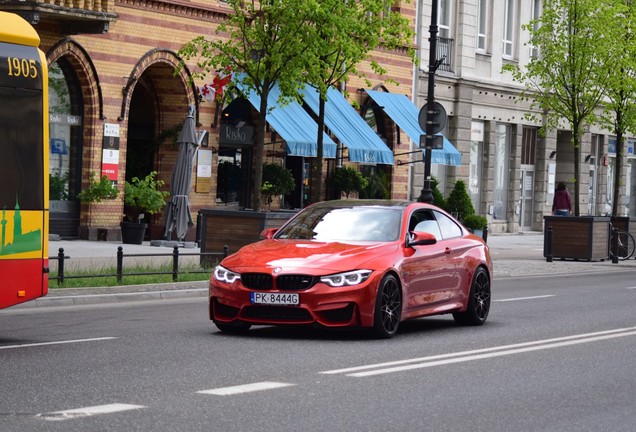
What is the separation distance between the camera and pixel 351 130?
38125 mm

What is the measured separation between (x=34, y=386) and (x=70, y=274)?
10263mm

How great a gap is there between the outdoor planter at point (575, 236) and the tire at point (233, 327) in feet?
70.1

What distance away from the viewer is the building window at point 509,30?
49219 millimetres

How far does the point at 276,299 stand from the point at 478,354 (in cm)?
201

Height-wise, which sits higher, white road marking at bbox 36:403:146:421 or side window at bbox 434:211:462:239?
side window at bbox 434:211:462:239

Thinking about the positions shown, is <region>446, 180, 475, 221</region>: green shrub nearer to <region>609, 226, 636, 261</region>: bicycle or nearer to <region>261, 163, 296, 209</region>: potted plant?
A: <region>609, 226, 636, 261</region>: bicycle

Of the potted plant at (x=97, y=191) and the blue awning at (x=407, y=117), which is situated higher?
the blue awning at (x=407, y=117)

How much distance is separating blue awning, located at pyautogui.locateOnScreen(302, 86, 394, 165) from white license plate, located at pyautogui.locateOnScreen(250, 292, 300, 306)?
23.1m

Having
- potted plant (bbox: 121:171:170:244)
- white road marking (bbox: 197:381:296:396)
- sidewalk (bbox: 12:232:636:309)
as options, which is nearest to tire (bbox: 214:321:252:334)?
white road marking (bbox: 197:381:296:396)

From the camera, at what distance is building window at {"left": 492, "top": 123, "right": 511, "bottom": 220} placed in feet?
160

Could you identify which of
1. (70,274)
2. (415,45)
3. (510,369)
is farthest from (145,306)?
(415,45)

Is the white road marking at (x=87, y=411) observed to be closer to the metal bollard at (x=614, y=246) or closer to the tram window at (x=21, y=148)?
the tram window at (x=21, y=148)

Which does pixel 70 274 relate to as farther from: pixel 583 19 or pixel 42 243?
pixel 583 19

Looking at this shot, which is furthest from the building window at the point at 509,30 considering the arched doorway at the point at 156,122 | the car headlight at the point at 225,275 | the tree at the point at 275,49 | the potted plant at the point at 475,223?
the car headlight at the point at 225,275
